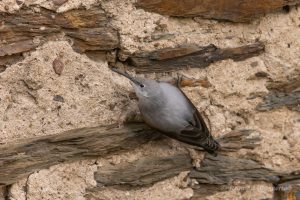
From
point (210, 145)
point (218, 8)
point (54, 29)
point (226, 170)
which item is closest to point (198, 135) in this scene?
point (210, 145)

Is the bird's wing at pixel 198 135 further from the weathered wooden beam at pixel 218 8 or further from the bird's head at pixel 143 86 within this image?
the weathered wooden beam at pixel 218 8

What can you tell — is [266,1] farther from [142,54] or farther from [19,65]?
[19,65]

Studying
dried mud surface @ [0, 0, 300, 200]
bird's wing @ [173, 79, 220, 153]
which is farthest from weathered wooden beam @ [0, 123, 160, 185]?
bird's wing @ [173, 79, 220, 153]

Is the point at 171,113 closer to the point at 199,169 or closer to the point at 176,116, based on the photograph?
the point at 176,116

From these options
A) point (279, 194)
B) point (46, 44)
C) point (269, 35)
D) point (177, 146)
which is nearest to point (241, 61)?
point (269, 35)

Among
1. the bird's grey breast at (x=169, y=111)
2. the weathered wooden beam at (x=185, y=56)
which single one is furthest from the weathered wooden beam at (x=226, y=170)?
the weathered wooden beam at (x=185, y=56)

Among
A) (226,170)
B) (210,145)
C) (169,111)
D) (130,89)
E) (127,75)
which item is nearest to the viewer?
(127,75)

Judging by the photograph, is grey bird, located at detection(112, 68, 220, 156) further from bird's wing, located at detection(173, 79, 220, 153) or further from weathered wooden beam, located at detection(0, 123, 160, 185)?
weathered wooden beam, located at detection(0, 123, 160, 185)
